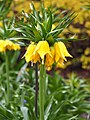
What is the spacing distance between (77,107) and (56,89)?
397 millimetres

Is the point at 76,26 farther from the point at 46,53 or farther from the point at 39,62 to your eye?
the point at 46,53

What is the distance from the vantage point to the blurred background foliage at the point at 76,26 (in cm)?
402

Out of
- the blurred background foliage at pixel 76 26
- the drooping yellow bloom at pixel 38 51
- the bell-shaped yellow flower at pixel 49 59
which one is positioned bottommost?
the blurred background foliage at pixel 76 26

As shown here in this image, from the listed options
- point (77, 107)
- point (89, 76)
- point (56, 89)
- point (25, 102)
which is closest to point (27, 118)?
point (25, 102)

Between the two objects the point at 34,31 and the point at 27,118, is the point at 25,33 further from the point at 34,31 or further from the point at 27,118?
the point at 27,118

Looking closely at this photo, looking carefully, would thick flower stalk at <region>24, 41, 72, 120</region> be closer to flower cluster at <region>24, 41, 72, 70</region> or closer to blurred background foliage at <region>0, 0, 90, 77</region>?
flower cluster at <region>24, 41, 72, 70</region>

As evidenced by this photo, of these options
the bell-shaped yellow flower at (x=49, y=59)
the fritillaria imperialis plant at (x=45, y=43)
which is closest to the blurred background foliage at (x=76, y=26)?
the fritillaria imperialis plant at (x=45, y=43)

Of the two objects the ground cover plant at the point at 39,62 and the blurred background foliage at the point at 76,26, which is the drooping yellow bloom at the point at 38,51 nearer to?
the ground cover plant at the point at 39,62

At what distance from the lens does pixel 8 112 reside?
2.40m

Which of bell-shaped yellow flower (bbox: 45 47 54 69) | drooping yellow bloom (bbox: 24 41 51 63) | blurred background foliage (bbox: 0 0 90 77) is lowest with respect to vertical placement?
blurred background foliage (bbox: 0 0 90 77)

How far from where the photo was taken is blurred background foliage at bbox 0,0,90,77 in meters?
4.02

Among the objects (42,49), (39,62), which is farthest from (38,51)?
(39,62)

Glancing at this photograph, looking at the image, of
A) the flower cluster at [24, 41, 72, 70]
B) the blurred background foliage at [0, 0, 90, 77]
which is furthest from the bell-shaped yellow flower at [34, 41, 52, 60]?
A: the blurred background foliage at [0, 0, 90, 77]

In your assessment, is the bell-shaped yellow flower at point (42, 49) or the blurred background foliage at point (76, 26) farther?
the blurred background foliage at point (76, 26)
